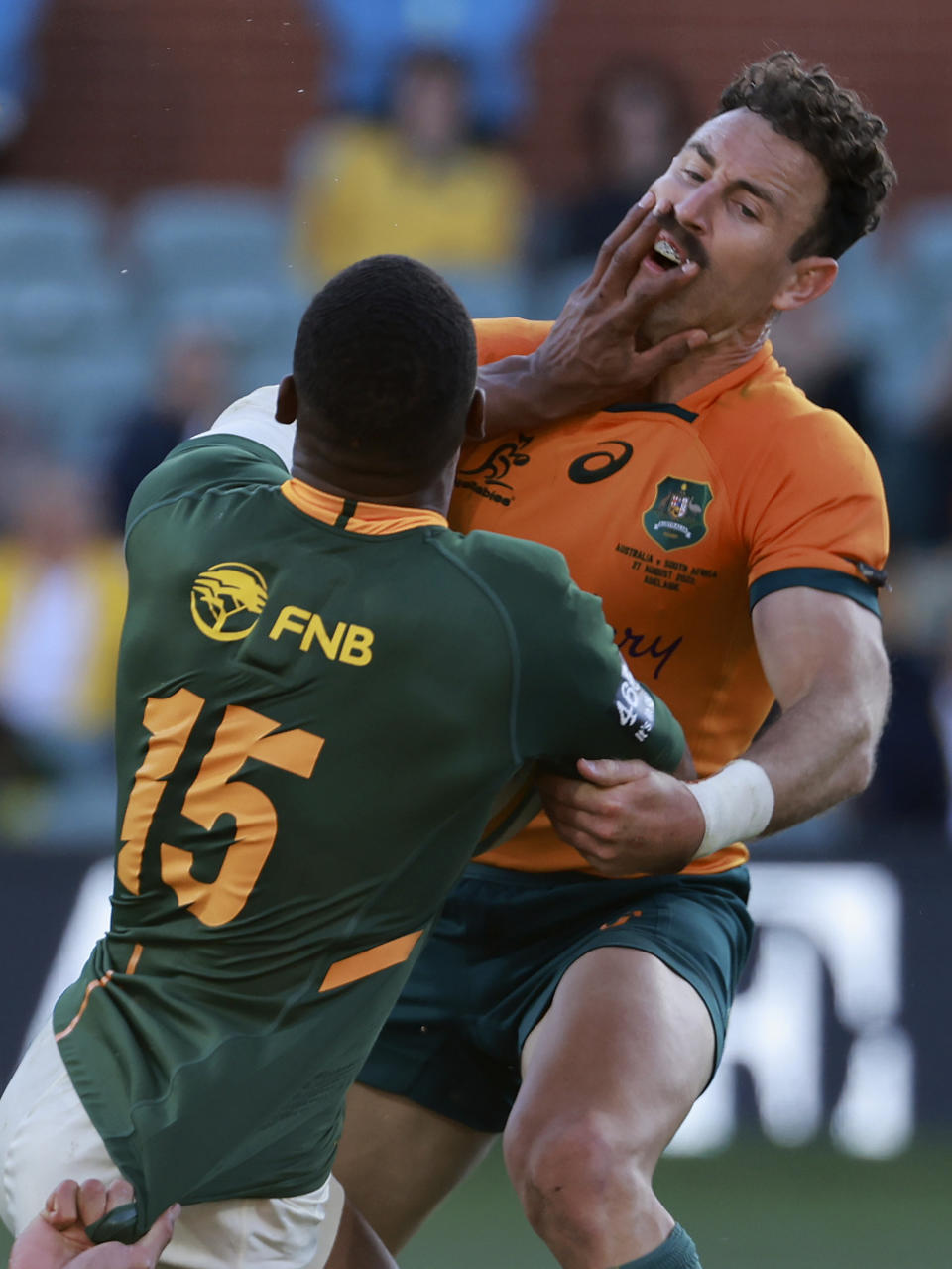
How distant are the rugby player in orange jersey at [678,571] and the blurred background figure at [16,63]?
19.8 ft

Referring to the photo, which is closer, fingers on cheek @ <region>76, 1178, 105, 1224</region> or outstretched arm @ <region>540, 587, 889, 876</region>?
fingers on cheek @ <region>76, 1178, 105, 1224</region>

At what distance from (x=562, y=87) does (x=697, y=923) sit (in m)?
6.85

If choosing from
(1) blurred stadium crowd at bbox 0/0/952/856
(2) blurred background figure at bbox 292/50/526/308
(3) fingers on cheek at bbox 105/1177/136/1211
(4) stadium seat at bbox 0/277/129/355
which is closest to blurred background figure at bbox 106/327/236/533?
(1) blurred stadium crowd at bbox 0/0/952/856

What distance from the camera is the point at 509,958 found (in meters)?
3.27

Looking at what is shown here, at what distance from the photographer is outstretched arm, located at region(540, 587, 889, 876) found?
2537 mm

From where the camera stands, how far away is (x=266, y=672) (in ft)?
7.80

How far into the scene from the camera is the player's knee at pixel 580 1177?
262 centimetres

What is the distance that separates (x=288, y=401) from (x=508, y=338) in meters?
1.09

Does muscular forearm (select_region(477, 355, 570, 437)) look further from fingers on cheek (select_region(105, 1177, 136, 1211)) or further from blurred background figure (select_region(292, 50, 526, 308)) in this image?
blurred background figure (select_region(292, 50, 526, 308))

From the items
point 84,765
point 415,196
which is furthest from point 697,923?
point 415,196

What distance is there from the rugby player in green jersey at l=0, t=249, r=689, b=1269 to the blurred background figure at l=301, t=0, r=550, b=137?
6.40m

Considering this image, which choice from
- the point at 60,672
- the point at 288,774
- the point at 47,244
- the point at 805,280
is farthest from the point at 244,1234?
the point at 47,244

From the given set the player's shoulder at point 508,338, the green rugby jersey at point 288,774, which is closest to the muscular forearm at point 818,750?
the green rugby jersey at point 288,774

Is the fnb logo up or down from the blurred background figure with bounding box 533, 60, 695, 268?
up
